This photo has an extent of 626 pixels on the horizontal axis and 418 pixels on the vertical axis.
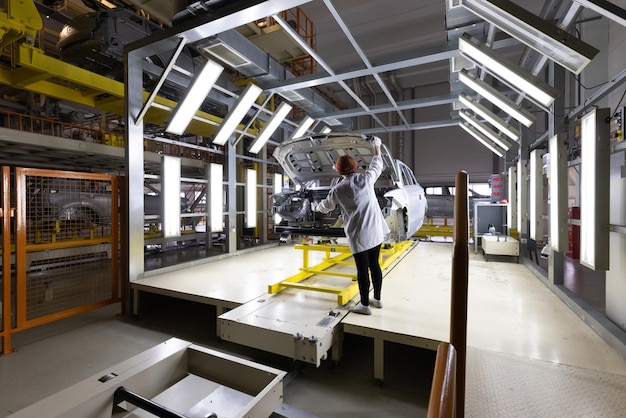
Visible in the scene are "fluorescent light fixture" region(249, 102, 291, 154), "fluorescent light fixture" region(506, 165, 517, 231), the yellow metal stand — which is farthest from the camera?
"fluorescent light fixture" region(249, 102, 291, 154)

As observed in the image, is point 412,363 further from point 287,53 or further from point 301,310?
point 287,53

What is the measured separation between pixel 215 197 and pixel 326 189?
7.90 feet

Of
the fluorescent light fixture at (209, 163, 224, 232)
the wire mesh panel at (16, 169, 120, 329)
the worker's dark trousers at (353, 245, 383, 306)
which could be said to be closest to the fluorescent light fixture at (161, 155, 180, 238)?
the wire mesh panel at (16, 169, 120, 329)

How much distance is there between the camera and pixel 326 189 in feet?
14.4

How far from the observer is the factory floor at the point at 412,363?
1.77 m

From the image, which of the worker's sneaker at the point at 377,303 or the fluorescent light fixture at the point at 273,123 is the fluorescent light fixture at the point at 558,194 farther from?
the fluorescent light fixture at the point at 273,123

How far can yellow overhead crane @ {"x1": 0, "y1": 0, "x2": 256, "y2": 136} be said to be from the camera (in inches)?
141

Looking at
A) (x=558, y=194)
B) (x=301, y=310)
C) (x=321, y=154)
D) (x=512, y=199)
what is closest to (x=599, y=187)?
(x=558, y=194)

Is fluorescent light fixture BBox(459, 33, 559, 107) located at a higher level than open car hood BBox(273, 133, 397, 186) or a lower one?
higher

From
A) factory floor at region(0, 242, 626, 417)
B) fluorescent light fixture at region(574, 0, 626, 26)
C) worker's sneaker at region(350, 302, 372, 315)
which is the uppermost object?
fluorescent light fixture at region(574, 0, 626, 26)

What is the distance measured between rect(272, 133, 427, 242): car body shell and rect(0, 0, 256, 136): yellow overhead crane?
2.29 m

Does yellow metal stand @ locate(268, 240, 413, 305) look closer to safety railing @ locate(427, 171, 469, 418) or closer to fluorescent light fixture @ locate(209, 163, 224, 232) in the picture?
fluorescent light fixture @ locate(209, 163, 224, 232)

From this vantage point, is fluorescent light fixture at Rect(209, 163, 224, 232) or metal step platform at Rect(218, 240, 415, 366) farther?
fluorescent light fixture at Rect(209, 163, 224, 232)

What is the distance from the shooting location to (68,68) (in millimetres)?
4367
